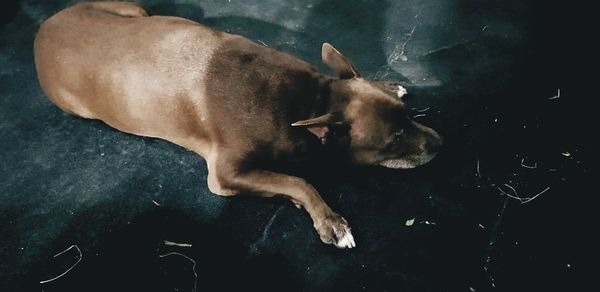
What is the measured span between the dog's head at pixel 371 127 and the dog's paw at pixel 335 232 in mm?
494

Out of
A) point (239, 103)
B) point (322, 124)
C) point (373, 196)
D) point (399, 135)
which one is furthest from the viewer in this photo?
point (373, 196)

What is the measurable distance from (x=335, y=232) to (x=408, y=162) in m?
0.77

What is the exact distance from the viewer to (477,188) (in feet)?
10.3

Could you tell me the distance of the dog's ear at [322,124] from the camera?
2754mm

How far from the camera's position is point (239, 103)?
2938mm

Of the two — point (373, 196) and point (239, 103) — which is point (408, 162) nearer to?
point (373, 196)

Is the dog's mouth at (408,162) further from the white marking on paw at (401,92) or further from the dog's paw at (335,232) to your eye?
the white marking on paw at (401,92)

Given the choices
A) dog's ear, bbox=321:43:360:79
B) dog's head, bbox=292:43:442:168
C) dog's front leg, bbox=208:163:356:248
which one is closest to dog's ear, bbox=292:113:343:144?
dog's head, bbox=292:43:442:168

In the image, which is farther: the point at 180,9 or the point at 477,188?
the point at 180,9

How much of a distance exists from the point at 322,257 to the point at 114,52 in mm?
2079

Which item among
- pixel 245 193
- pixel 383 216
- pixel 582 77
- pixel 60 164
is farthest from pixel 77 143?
pixel 582 77

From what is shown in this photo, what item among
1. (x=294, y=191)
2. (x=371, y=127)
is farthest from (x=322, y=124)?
(x=294, y=191)

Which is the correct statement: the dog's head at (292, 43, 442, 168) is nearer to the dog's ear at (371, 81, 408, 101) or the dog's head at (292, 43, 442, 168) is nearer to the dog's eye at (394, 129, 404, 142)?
the dog's eye at (394, 129, 404, 142)

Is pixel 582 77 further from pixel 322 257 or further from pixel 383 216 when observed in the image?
pixel 322 257
